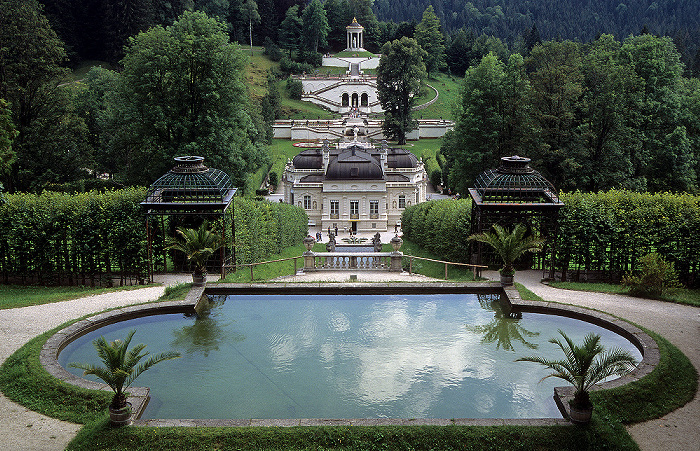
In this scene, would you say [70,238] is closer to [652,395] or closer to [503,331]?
[503,331]

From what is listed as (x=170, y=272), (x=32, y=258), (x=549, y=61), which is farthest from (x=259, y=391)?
(x=549, y=61)

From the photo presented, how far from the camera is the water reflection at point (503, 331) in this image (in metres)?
17.1

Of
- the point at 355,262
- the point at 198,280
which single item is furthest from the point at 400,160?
the point at 198,280

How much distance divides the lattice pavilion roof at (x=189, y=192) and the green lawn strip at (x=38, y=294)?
312 centimetres

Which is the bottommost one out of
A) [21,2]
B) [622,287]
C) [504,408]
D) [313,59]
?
[504,408]

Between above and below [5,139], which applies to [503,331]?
below

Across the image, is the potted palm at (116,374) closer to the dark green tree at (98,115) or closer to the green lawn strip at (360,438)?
the green lawn strip at (360,438)

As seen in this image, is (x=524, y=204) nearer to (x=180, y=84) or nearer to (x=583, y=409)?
(x=583, y=409)

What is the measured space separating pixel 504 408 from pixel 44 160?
36186mm

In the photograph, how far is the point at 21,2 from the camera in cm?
4059

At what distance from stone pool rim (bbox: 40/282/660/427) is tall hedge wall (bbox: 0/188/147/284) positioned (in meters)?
5.05

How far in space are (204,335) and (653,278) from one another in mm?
14038

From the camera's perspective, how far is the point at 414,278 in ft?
81.3

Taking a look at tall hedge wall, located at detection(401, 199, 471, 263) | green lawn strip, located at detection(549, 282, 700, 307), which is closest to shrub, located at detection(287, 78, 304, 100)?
tall hedge wall, located at detection(401, 199, 471, 263)
